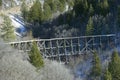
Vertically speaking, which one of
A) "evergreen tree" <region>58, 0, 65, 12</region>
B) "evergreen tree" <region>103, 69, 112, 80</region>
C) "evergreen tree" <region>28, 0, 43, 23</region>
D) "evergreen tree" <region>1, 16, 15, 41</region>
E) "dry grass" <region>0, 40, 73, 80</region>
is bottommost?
"evergreen tree" <region>103, 69, 112, 80</region>

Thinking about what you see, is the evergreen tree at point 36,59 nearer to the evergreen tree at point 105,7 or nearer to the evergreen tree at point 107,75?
the evergreen tree at point 107,75

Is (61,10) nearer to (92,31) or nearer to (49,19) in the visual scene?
(49,19)

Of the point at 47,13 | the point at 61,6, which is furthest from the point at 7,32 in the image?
the point at 61,6

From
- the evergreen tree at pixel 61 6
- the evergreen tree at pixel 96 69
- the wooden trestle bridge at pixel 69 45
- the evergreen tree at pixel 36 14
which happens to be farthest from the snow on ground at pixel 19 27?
the evergreen tree at pixel 96 69

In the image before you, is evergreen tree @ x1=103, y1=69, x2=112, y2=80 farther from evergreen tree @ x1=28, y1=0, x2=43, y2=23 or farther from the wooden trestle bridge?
evergreen tree @ x1=28, y1=0, x2=43, y2=23

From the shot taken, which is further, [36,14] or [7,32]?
[36,14]

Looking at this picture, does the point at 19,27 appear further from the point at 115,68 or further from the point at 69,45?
the point at 115,68

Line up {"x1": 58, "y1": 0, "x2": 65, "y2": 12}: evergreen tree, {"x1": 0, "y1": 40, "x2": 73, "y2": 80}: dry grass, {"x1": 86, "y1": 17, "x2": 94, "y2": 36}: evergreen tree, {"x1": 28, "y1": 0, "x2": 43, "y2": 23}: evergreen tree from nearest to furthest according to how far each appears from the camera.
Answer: {"x1": 0, "y1": 40, "x2": 73, "y2": 80}: dry grass, {"x1": 86, "y1": 17, "x2": 94, "y2": 36}: evergreen tree, {"x1": 28, "y1": 0, "x2": 43, "y2": 23}: evergreen tree, {"x1": 58, "y1": 0, "x2": 65, "y2": 12}: evergreen tree

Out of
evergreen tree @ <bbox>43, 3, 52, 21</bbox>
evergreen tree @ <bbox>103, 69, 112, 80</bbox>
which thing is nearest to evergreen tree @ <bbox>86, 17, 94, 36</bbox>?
evergreen tree @ <bbox>43, 3, 52, 21</bbox>
